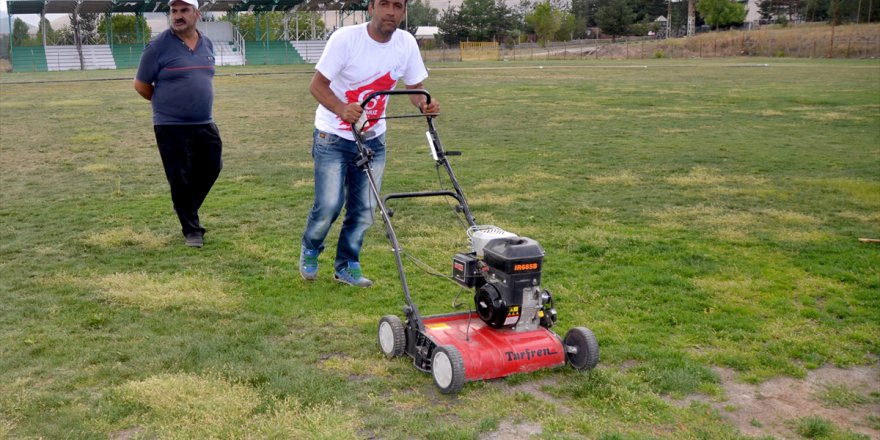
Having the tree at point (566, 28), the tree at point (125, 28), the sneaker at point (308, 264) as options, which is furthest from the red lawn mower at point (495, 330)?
the tree at point (566, 28)

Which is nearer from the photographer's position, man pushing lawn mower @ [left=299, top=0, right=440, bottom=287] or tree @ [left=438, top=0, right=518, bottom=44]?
man pushing lawn mower @ [left=299, top=0, right=440, bottom=287]

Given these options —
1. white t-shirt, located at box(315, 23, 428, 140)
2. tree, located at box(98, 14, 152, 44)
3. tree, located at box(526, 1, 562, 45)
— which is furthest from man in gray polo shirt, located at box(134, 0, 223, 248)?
tree, located at box(526, 1, 562, 45)

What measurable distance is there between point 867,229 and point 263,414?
673 centimetres

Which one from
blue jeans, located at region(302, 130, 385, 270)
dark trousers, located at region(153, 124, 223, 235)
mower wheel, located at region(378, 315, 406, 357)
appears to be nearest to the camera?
mower wheel, located at region(378, 315, 406, 357)

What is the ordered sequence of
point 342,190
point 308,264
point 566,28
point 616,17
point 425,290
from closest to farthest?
point 342,190, point 425,290, point 308,264, point 566,28, point 616,17

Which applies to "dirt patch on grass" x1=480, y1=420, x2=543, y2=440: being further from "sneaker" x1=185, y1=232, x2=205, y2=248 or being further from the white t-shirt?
"sneaker" x1=185, y1=232, x2=205, y2=248

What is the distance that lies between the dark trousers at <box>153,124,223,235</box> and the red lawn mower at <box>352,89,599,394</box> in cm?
339

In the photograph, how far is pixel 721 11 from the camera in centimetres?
10162

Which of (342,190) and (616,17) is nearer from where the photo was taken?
(342,190)

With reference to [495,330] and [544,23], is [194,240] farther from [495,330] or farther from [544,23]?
[544,23]

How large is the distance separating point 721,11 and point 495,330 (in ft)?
348

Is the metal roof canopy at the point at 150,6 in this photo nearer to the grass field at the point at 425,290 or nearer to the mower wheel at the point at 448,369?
the grass field at the point at 425,290

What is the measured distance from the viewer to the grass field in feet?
13.6

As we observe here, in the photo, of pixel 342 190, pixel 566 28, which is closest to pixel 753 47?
pixel 566 28
